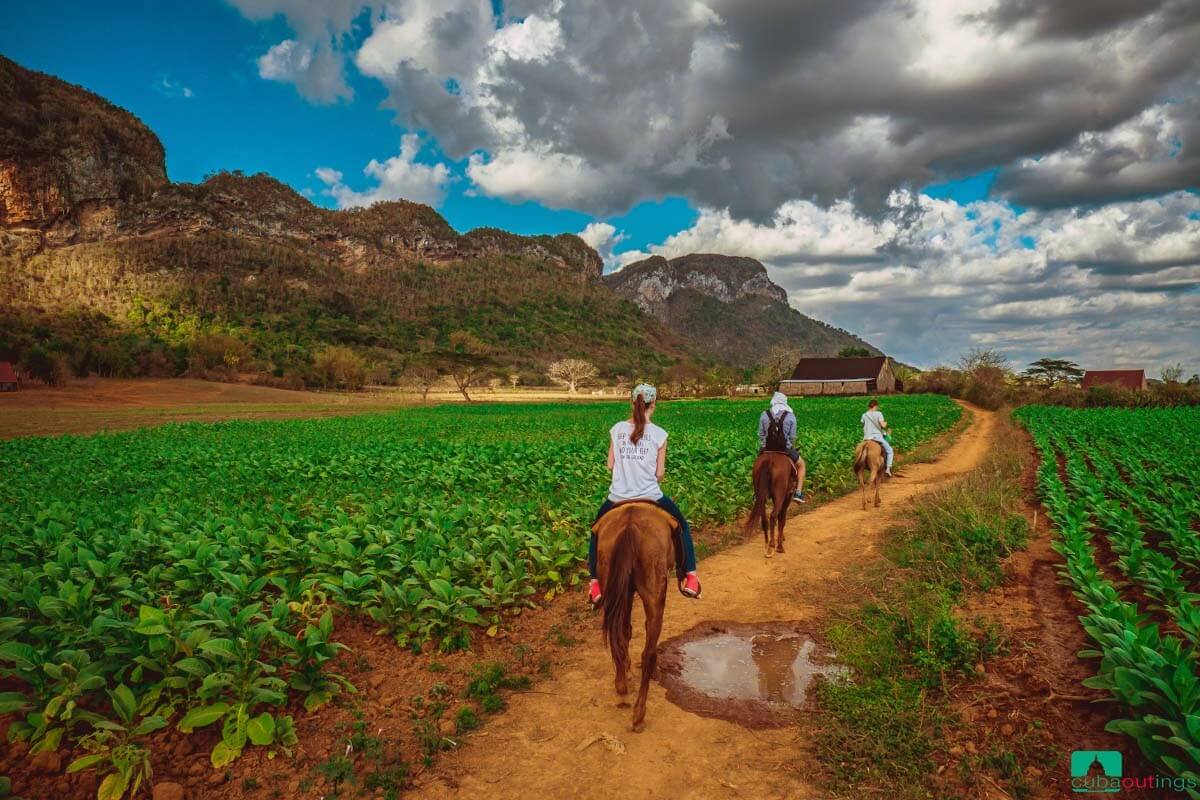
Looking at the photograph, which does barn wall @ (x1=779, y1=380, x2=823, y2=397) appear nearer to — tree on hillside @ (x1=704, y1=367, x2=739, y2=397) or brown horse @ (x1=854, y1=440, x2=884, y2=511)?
tree on hillside @ (x1=704, y1=367, x2=739, y2=397)

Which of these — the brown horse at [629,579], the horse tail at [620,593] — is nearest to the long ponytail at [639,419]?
the brown horse at [629,579]

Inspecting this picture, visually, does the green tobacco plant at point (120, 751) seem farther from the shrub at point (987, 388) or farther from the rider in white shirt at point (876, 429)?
the shrub at point (987, 388)

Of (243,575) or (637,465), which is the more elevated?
(637,465)

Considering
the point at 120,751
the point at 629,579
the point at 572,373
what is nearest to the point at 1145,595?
the point at 629,579

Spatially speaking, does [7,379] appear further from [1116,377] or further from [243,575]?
[1116,377]

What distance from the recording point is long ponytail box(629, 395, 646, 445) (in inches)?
223

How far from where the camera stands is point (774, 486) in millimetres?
10109

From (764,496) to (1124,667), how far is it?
20.0 feet

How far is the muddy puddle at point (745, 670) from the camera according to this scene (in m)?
5.28

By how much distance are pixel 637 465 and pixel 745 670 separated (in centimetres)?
263

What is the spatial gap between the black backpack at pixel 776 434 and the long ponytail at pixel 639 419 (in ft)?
16.8

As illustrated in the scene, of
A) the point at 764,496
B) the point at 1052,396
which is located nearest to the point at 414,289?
the point at 1052,396

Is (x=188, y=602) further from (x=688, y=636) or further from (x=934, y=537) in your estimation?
(x=934, y=537)

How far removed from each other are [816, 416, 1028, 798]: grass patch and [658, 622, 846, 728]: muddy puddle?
326mm
